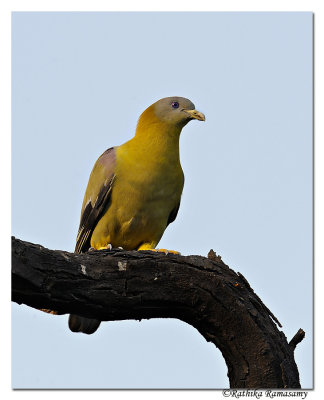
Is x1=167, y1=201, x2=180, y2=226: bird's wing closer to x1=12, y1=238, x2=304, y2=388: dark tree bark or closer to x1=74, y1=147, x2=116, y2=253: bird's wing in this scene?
x1=74, y1=147, x2=116, y2=253: bird's wing

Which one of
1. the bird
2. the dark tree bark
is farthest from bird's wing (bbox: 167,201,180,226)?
the dark tree bark

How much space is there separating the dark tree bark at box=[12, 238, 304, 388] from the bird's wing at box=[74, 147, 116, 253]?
1123mm

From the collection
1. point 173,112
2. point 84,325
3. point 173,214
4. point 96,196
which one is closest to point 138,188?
point 96,196

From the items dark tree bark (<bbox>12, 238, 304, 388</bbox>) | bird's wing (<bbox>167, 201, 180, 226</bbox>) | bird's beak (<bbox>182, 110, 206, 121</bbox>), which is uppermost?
bird's beak (<bbox>182, 110, 206, 121</bbox>)

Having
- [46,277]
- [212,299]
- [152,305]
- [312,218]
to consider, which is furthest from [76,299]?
[312,218]

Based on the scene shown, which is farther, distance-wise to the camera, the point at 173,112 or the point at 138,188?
the point at 173,112

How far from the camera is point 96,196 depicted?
601cm

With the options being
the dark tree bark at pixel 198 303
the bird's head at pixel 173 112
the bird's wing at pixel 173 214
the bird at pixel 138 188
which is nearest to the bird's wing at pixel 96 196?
the bird at pixel 138 188

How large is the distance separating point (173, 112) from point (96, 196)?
1094 millimetres

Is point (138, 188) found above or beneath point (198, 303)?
above

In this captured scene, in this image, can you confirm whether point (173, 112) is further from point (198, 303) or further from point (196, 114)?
point (198, 303)

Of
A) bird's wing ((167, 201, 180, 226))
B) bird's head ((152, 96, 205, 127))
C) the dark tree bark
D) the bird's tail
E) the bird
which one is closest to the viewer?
the dark tree bark

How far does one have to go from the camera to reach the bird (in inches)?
231

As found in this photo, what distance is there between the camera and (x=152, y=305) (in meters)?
4.84
